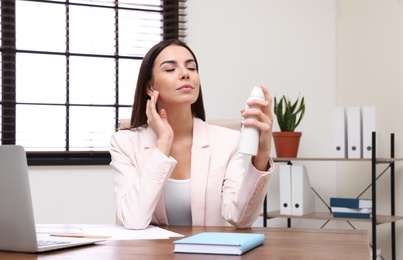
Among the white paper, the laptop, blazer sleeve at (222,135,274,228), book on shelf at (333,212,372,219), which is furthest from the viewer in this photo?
book on shelf at (333,212,372,219)

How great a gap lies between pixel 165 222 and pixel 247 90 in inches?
83.7

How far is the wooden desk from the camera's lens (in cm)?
132

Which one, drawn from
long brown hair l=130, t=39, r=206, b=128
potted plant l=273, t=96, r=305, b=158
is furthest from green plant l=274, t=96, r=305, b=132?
long brown hair l=130, t=39, r=206, b=128

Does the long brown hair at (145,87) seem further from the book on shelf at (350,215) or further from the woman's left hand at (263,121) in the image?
the book on shelf at (350,215)

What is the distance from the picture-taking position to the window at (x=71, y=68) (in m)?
3.68

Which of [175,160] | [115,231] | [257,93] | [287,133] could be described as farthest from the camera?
[287,133]

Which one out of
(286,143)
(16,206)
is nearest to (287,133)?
(286,143)

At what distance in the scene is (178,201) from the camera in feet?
7.06

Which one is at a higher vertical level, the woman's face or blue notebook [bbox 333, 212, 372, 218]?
the woman's face

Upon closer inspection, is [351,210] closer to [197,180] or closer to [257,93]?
[197,180]

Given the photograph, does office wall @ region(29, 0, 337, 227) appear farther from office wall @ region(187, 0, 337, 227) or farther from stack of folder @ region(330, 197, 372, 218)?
stack of folder @ region(330, 197, 372, 218)

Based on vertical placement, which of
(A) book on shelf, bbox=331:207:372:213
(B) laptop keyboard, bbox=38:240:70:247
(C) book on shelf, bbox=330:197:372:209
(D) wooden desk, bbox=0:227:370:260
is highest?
(B) laptop keyboard, bbox=38:240:70:247

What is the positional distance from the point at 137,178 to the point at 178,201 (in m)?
0.18

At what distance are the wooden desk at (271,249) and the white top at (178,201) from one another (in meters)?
0.46
